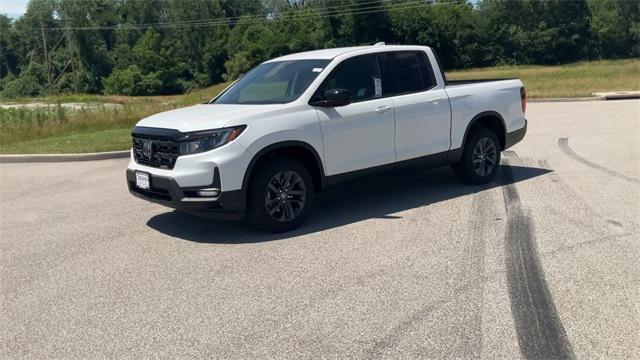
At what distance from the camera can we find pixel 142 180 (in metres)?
6.44

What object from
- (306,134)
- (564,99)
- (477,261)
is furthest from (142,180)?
(564,99)

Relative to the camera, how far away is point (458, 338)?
3.87 m

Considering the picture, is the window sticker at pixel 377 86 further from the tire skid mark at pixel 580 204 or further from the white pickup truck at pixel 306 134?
the tire skid mark at pixel 580 204

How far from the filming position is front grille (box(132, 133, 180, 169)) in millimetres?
6090

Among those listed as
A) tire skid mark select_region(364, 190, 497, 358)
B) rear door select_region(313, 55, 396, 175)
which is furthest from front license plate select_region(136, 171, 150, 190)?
tire skid mark select_region(364, 190, 497, 358)

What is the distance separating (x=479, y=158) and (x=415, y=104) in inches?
60.3

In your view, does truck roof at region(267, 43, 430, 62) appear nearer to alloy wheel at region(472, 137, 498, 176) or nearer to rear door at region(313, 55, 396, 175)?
rear door at region(313, 55, 396, 175)

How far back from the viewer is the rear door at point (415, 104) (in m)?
7.27

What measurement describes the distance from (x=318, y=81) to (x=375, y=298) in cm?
296

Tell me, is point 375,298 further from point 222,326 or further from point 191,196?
point 191,196

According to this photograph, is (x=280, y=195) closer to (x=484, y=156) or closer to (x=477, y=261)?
(x=477, y=261)

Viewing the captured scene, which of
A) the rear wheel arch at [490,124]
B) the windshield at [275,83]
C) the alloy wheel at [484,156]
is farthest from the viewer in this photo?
the alloy wheel at [484,156]

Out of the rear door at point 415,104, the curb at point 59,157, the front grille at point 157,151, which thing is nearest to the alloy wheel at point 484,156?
the rear door at point 415,104

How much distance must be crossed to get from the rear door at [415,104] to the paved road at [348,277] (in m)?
0.74
